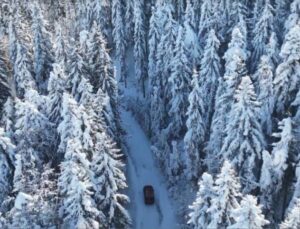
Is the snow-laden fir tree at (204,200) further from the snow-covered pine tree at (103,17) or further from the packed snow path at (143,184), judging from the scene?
the snow-covered pine tree at (103,17)

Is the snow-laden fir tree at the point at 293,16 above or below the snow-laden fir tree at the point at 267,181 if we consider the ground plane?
above

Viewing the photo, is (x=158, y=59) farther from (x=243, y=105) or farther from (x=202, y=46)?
(x=243, y=105)

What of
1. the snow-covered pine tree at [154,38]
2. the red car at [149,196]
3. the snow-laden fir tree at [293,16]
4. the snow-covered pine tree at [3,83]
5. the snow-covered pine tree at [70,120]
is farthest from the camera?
the snow-covered pine tree at [154,38]

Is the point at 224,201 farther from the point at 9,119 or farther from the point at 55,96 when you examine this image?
the point at 9,119

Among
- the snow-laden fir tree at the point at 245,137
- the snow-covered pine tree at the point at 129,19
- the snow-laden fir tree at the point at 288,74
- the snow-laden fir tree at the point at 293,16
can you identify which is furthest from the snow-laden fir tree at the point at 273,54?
the snow-covered pine tree at the point at 129,19

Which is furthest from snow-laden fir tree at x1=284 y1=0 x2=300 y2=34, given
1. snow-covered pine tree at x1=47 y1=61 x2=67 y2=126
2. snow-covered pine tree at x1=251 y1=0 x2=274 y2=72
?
snow-covered pine tree at x1=47 y1=61 x2=67 y2=126

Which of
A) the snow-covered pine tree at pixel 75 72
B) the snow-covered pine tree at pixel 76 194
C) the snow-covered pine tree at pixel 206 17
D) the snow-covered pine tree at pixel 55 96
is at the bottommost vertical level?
the snow-covered pine tree at pixel 76 194

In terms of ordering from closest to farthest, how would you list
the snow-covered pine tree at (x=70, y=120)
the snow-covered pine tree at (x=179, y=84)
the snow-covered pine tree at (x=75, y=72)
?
the snow-covered pine tree at (x=70, y=120), the snow-covered pine tree at (x=75, y=72), the snow-covered pine tree at (x=179, y=84)

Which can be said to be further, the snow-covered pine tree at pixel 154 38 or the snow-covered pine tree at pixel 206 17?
the snow-covered pine tree at pixel 154 38
